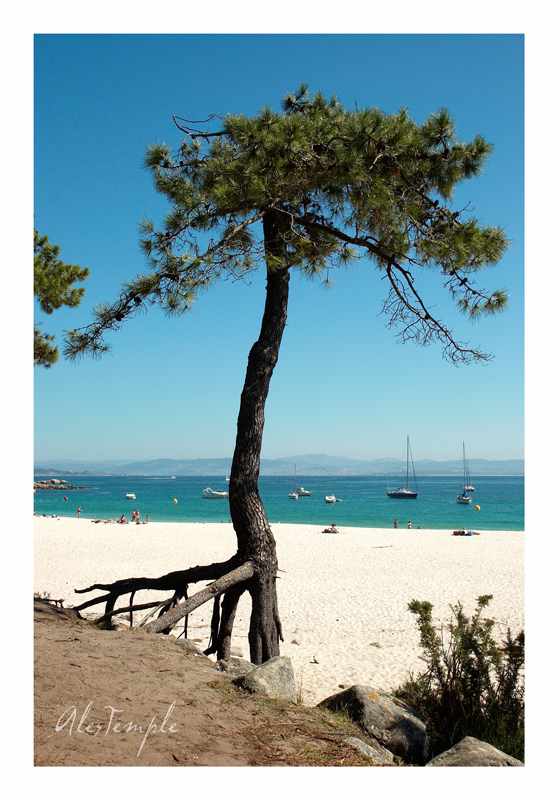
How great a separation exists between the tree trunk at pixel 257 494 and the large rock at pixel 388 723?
121 cm

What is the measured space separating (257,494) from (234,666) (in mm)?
1608

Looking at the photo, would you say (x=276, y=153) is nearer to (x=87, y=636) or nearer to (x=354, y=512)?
(x=87, y=636)

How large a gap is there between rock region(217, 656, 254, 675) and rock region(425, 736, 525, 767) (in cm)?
179

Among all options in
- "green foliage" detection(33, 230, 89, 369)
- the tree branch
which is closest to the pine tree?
the tree branch

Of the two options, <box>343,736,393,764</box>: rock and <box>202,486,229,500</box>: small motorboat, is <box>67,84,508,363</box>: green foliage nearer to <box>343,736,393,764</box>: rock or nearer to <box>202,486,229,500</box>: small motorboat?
<box>343,736,393,764</box>: rock

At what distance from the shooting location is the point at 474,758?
3164 millimetres

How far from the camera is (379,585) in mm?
14578

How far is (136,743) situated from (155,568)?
15355mm

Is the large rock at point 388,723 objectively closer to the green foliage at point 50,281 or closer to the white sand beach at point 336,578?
the white sand beach at point 336,578

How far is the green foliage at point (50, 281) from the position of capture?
347 inches

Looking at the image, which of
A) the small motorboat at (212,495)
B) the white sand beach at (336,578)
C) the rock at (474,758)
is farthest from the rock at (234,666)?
the small motorboat at (212,495)

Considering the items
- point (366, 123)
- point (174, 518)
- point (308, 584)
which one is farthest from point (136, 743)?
point (174, 518)

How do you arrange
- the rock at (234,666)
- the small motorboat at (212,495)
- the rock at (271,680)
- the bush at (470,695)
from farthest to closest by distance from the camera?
the small motorboat at (212,495), the rock at (234,666), the bush at (470,695), the rock at (271,680)

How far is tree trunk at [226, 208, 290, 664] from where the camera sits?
5.09m
